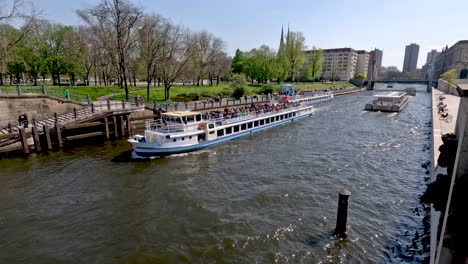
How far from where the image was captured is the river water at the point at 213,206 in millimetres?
10945

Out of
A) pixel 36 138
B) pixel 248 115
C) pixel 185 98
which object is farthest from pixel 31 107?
pixel 248 115

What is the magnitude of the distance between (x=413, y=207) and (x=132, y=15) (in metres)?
40.4

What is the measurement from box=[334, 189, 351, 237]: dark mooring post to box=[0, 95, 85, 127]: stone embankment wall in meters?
31.9

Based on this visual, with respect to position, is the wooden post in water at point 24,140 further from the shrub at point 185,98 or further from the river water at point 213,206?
the shrub at point 185,98

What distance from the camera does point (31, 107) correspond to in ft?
95.3

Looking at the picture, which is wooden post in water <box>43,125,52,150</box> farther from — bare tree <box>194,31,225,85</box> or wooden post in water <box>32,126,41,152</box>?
bare tree <box>194,31,225,85</box>

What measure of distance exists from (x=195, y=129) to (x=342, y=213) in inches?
673

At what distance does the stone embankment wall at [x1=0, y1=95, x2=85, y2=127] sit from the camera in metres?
27.3

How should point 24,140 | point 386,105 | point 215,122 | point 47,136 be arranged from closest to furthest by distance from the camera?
point 24,140 → point 47,136 → point 215,122 → point 386,105

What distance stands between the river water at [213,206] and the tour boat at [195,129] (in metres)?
1.20

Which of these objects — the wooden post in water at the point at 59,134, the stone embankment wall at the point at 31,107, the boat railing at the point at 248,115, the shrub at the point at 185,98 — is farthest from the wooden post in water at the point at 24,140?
the shrub at the point at 185,98

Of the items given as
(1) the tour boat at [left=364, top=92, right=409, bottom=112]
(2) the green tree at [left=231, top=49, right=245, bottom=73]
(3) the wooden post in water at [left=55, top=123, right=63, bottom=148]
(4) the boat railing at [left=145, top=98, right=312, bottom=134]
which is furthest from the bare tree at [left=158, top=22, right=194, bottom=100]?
(2) the green tree at [left=231, top=49, right=245, bottom=73]

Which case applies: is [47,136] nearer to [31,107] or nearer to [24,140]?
[24,140]

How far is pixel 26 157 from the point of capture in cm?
Answer: 2227
